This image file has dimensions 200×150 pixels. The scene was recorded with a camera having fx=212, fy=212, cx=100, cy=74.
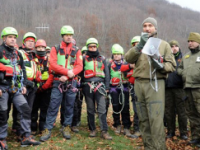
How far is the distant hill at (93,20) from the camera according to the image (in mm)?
43719

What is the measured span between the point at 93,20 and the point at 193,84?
54.2 metres

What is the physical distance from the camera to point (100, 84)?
6078 millimetres

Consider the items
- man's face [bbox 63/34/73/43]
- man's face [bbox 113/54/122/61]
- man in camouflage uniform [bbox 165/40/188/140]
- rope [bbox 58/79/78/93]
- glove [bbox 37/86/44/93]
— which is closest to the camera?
rope [bbox 58/79/78/93]

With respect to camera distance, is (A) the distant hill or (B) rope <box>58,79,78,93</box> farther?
(A) the distant hill

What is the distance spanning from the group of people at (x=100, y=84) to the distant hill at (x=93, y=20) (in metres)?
28.4

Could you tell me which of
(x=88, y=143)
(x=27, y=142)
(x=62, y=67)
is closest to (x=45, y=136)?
(x=27, y=142)

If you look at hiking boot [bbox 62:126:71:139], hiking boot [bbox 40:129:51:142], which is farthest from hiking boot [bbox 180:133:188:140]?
hiking boot [bbox 40:129:51:142]

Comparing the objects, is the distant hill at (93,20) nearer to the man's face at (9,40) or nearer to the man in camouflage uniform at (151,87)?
the man's face at (9,40)

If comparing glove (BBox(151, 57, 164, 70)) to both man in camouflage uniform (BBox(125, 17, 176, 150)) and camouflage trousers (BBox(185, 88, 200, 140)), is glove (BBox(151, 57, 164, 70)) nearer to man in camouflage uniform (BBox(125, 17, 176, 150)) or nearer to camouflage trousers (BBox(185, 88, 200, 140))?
man in camouflage uniform (BBox(125, 17, 176, 150))

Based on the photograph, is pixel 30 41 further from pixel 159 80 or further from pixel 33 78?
pixel 159 80

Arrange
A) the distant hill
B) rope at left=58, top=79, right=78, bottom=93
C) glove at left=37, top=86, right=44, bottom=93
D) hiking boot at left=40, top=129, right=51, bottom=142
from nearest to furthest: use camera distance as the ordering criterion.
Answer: hiking boot at left=40, top=129, right=51, bottom=142 < rope at left=58, top=79, right=78, bottom=93 < glove at left=37, top=86, right=44, bottom=93 < the distant hill

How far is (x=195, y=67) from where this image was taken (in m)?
5.63

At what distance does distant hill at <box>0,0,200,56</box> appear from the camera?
43.7 meters

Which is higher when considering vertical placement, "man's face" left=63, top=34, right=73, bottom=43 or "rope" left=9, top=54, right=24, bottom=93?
"man's face" left=63, top=34, right=73, bottom=43
